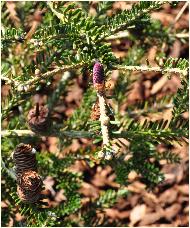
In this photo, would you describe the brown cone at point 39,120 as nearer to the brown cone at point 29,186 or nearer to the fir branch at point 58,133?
the fir branch at point 58,133

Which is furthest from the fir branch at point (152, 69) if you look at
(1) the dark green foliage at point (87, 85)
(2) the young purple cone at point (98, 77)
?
(2) the young purple cone at point (98, 77)

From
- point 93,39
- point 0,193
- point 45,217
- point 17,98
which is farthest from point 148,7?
point 0,193

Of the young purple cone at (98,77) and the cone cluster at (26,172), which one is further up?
the young purple cone at (98,77)

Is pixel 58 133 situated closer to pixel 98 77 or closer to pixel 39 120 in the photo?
pixel 39 120

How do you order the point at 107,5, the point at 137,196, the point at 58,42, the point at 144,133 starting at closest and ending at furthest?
the point at 58,42
the point at 144,133
the point at 107,5
the point at 137,196

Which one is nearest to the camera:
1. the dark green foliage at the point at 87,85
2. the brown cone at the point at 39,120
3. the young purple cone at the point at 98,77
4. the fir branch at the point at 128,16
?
the young purple cone at the point at 98,77

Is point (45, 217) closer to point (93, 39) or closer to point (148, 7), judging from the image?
point (93, 39)

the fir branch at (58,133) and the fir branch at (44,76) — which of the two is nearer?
the fir branch at (44,76)
